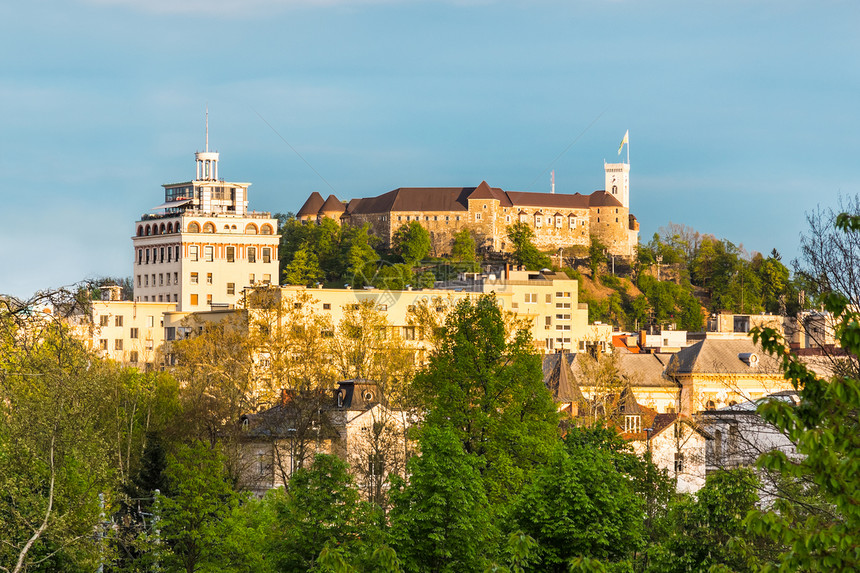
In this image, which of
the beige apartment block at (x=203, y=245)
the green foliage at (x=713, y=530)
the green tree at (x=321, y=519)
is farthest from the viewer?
the beige apartment block at (x=203, y=245)

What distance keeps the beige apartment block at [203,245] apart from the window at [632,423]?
6550 centimetres

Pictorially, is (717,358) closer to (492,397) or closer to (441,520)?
(492,397)

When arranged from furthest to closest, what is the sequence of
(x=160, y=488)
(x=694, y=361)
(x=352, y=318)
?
(x=694, y=361) → (x=352, y=318) → (x=160, y=488)

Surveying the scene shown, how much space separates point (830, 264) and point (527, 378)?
1443cm

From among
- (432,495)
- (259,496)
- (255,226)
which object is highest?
(255,226)

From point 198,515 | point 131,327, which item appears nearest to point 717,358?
point 131,327

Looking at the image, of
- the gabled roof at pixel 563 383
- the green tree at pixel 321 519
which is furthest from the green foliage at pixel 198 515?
the gabled roof at pixel 563 383

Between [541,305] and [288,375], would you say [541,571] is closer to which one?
[288,375]

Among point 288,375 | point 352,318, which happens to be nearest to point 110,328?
point 352,318

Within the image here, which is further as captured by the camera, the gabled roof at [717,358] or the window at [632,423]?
the gabled roof at [717,358]

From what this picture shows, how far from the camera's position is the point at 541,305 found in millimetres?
141125

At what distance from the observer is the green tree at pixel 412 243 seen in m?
186

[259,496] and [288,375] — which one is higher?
[288,375]

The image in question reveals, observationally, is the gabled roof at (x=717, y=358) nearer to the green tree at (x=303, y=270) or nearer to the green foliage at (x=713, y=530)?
the green tree at (x=303, y=270)
